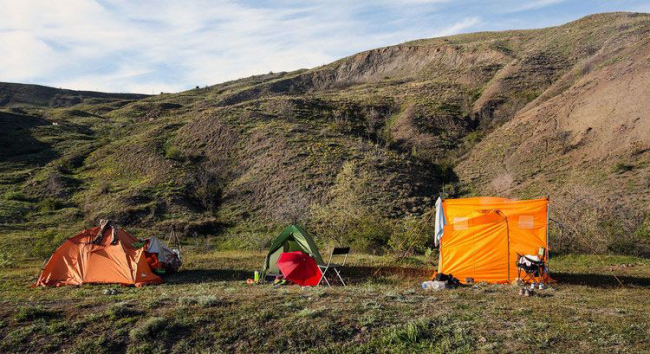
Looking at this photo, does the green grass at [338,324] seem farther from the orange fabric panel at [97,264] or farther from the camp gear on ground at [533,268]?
the orange fabric panel at [97,264]

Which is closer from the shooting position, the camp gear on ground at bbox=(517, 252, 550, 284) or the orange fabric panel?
the camp gear on ground at bbox=(517, 252, 550, 284)

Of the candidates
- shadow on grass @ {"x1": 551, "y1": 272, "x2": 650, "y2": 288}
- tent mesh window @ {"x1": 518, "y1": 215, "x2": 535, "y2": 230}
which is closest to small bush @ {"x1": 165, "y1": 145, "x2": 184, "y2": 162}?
tent mesh window @ {"x1": 518, "y1": 215, "x2": 535, "y2": 230}

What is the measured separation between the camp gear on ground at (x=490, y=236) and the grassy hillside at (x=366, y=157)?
388 centimetres

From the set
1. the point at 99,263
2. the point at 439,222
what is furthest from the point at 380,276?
the point at 99,263

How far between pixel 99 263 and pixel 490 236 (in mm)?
12755

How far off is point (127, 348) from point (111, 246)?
27.9 ft

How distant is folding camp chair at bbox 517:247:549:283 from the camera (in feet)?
40.0

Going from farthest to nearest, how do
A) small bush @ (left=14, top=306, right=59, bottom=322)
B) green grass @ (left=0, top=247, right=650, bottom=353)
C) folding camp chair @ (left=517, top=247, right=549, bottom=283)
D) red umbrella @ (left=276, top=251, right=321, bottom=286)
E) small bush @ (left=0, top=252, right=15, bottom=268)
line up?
1. small bush @ (left=0, top=252, right=15, bottom=268)
2. red umbrella @ (left=276, top=251, right=321, bottom=286)
3. folding camp chair @ (left=517, top=247, right=549, bottom=283)
4. small bush @ (left=14, top=306, right=59, bottom=322)
5. green grass @ (left=0, top=247, right=650, bottom=353)

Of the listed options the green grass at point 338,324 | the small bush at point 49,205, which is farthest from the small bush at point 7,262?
the green grass at point 338,324

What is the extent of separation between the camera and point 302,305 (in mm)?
8711

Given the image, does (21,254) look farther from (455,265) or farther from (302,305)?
(455,265)

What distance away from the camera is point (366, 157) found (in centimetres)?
3641

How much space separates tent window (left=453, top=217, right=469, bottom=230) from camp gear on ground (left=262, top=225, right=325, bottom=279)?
4.55 m

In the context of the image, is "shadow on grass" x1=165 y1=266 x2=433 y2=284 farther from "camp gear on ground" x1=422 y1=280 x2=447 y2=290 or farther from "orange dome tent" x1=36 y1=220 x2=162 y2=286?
"camp gear on ground" x1=422 y1=280 x2=447 y2=290
